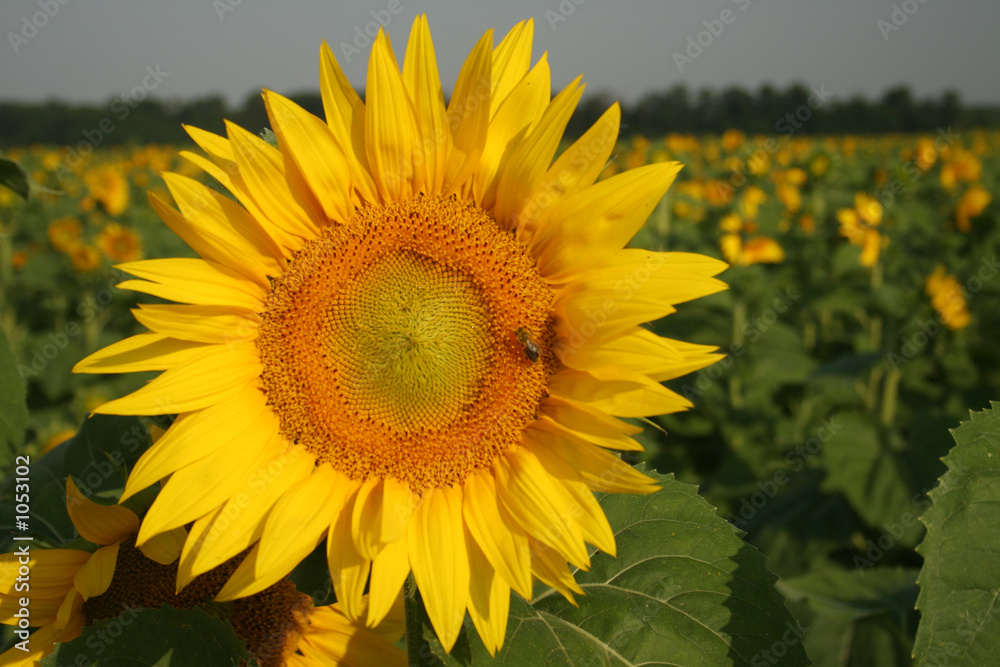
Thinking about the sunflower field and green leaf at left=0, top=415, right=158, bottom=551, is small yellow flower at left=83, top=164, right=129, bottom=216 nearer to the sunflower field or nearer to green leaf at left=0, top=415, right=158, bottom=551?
the sunflower field

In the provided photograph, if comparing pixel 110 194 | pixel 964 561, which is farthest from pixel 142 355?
pixel 110 194

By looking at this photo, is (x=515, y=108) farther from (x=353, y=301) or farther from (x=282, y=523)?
(x=282, y=523)

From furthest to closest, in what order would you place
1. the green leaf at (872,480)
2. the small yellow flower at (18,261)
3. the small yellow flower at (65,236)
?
the small yellow flower at (18,261) < the small yellow flower at (65,236) < the green leaf at (872,480)

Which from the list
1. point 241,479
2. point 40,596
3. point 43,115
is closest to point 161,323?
point 241,479

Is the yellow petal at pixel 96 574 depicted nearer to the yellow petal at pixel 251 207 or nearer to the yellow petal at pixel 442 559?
the yellow petal at pixel 442 559

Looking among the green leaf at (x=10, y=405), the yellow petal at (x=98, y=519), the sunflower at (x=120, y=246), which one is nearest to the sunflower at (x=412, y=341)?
the yellow petal at (x=98, y=519)

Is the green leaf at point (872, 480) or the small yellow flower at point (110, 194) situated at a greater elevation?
the small yellow flower at point (110, 194)

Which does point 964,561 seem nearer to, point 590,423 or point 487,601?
point 590,423

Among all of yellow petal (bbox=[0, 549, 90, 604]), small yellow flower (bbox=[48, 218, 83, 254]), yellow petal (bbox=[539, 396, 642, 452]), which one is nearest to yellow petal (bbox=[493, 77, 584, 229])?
yellow petal (bbox=[539, 396, 642, 452])
